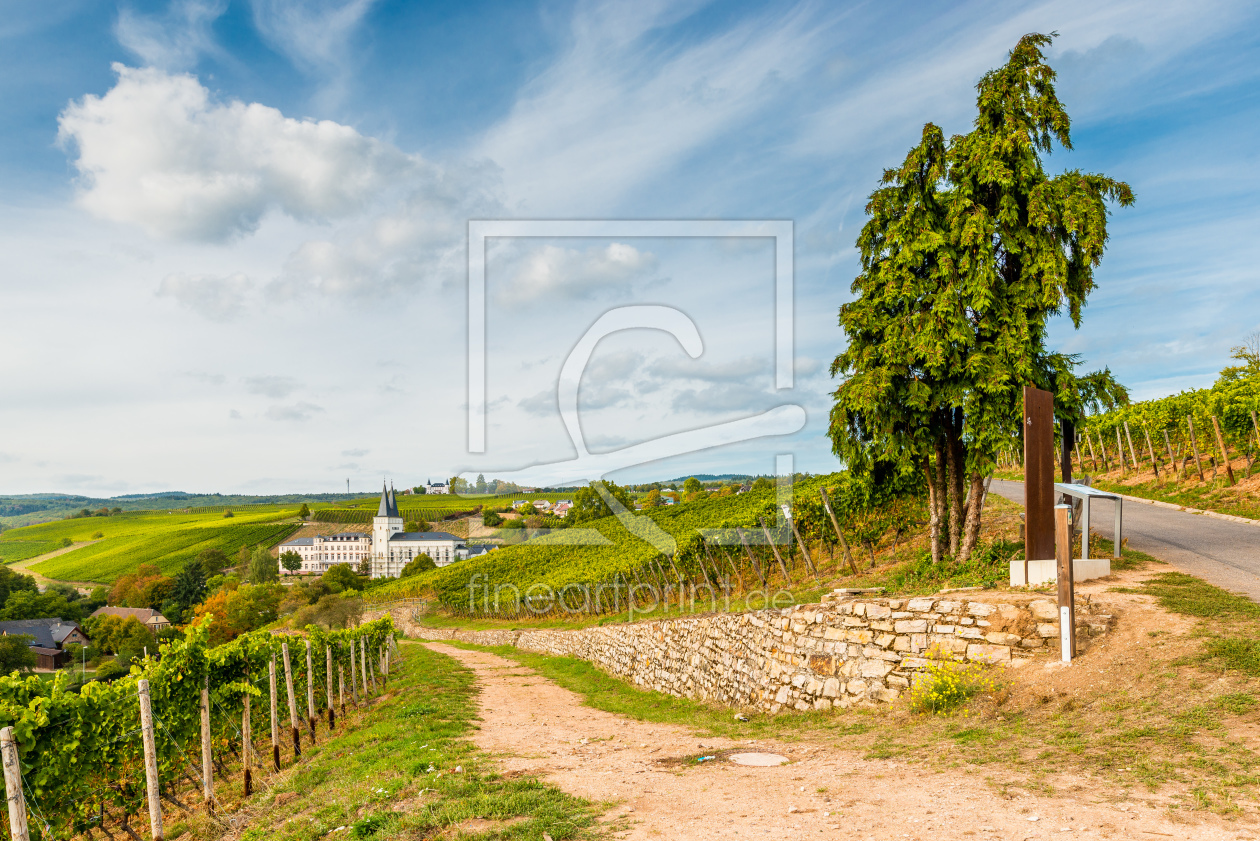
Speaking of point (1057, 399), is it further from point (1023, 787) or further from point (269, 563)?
point (269, 563)

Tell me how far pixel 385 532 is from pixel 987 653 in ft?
318

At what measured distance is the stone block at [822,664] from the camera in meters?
10.2

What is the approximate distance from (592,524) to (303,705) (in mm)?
29159

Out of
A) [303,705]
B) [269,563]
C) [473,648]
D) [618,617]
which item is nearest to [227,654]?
[303,705]

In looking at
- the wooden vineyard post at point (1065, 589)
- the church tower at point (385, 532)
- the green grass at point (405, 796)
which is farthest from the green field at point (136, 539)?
the wooden vineyard post at point (1065, 589)

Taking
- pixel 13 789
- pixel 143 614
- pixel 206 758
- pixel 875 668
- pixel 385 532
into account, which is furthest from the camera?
pixel 385 532

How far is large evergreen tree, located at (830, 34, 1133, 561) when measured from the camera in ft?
40.2

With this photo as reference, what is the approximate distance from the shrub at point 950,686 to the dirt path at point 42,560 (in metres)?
101

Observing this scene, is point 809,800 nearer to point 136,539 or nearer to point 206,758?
point 206,758

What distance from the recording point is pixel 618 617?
939 inches

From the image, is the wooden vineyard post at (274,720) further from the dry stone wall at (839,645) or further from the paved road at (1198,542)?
the paved road at (1198,542)

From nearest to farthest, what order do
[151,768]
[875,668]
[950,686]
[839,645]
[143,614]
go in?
1. [151,768]
2. [950,686]
3. [875,668]
4. [839,645]
5. [143,614]

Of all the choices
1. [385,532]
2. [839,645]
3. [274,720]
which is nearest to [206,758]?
[274,720]

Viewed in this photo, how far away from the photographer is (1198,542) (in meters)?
13.4
